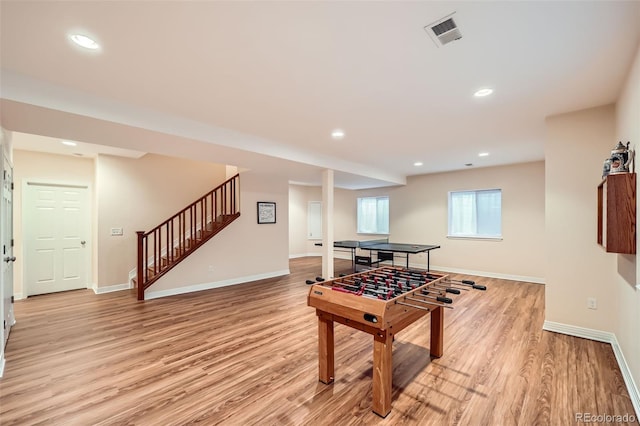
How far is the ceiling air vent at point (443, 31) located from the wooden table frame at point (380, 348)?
1.96 m

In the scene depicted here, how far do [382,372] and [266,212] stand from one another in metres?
4.83

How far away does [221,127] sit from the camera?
Result: 3561 mm

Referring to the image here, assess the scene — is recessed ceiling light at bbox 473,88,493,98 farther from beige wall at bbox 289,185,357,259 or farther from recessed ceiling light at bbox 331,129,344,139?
beige wall at bbox 289,185,357,259

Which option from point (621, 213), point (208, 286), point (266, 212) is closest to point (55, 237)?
point (208, 286)

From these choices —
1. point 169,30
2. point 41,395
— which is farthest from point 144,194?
point 169,30

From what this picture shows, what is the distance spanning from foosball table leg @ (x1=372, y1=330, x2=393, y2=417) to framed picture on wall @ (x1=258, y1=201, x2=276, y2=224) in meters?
4.67

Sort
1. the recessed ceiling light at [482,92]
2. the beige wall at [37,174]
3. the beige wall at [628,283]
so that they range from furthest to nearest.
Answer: the beige wall at [37,174]
the recessed ceiling light at [482,92]
the beige wall at [628,283]

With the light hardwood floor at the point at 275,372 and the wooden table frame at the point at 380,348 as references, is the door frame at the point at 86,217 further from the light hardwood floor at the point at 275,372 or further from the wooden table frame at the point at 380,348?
the wooden table frame at the point at 380,348

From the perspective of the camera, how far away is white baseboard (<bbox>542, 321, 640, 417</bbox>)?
1.98 metres

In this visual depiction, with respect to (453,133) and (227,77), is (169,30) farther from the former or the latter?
(453,133)

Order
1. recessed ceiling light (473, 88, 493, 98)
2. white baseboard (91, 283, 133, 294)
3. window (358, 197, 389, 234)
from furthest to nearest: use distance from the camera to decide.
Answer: window (358, 197, 389, 234) < white baseboard (91, 283, 133, 294) < recessed ceiling light (473, 88, 493, 98)

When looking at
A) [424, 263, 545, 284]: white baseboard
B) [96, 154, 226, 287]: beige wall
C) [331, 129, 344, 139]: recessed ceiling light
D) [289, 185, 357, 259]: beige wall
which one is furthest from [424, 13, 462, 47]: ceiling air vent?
[289, 185, 357, 259]: beige wall

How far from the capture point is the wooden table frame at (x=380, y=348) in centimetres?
186

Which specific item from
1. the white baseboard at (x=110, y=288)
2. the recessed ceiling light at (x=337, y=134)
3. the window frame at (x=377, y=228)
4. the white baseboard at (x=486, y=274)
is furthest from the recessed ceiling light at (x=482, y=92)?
the white baseboard at (x=110, y=288)
